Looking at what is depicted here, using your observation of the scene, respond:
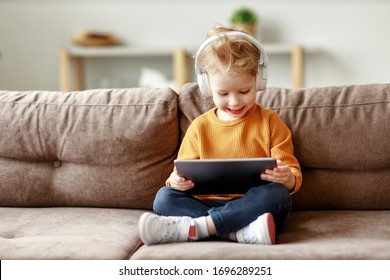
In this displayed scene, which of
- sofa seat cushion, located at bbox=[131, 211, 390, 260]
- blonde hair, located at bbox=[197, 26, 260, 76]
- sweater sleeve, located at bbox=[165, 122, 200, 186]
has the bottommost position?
sofa seat cushion, located at bbox=[131, 211, 390, 260]

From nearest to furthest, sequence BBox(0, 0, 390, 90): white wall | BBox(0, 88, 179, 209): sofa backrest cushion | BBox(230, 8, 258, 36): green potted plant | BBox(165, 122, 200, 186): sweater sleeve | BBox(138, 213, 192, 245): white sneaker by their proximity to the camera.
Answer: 1. BBox(138, 213, 192, 245): white sneaker
2. BBox(165, 122, 200, 186): sweater sleeve
3. BBox(0, 88, 179, 209): sofa backrest cushion
4. BBox(230, 8, 258, 36): green potted plant
5. BBox(0, 0, 390, 90): white wall

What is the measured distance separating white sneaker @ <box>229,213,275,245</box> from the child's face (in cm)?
35

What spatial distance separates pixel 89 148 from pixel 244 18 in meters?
2.13

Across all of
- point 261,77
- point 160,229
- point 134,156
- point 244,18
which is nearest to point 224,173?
point 160,229

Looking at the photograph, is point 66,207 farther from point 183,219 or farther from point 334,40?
point 334,40

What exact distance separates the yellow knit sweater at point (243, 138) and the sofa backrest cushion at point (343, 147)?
0.36ft

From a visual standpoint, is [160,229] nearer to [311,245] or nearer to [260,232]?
[260,232]

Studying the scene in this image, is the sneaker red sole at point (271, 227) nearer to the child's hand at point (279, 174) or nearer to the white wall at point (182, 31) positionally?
the child's hand at point (279, 174)

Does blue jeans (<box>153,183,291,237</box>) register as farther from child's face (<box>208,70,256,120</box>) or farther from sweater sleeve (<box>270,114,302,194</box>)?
child's face (<box>208,70,256,120</box>)

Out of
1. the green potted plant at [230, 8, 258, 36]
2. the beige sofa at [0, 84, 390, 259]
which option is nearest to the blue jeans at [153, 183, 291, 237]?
the beige sofa at [0, 84, 390, 259]

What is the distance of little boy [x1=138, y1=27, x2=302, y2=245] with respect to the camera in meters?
1.44

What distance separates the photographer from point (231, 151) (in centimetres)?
164

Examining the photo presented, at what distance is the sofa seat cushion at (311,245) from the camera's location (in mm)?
1300
